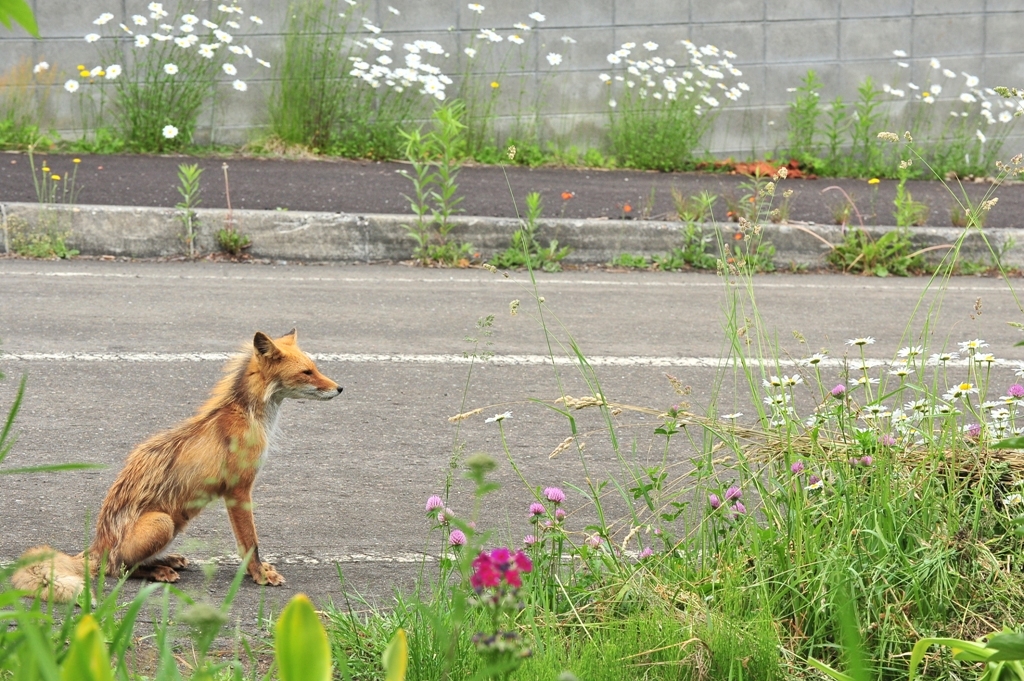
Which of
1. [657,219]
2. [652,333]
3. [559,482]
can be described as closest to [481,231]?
[657,219]

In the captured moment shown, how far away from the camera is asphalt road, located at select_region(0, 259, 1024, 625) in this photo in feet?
11.1

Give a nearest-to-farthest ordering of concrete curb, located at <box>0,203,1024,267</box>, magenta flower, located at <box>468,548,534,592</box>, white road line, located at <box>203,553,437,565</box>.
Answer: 1. magenta flower, located at <box>468,548,534,592</box>
2. white road line, located at <box>203,553,437,565</box>
3. concrete curb, located at <box>0,203,1024,267</box>

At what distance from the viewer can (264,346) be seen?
10.6 feet

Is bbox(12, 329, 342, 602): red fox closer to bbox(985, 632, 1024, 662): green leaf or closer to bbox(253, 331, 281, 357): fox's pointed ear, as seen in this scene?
bbox(253, 331, 281, 357): fox's pointed ear

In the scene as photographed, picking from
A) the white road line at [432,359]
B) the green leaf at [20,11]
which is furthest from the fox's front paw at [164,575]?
the white road line at [432,359]

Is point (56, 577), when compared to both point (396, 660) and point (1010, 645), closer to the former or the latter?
point (396, 660)

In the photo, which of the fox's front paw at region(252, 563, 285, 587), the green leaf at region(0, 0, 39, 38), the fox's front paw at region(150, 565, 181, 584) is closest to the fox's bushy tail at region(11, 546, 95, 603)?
the fox's front paw at region(150, 565, 181, 584)

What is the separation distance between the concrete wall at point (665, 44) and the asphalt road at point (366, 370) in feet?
13.6

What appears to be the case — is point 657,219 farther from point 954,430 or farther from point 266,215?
point 954,430

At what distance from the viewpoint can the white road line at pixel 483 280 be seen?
22.5ft

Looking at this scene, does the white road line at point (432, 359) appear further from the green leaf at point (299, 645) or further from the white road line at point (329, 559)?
the green leaf at point (299, 645)

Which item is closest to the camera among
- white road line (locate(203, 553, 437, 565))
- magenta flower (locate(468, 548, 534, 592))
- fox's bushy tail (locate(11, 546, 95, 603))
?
magenta flower (locate(468, 548, 534, 592))

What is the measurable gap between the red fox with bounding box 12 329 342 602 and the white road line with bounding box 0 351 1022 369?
192cm

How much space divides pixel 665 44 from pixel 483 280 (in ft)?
17.6
